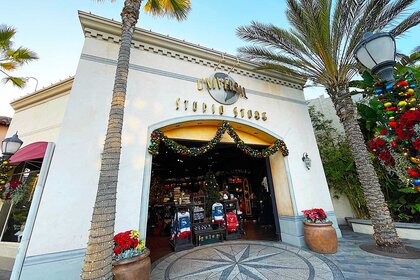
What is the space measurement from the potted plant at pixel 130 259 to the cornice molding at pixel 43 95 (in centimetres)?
572

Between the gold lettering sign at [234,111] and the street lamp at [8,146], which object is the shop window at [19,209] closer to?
the street lamp at [8,146]

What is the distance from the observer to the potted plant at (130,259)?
300 centimetres

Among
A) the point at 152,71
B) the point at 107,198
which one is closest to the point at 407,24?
the point at 152,71

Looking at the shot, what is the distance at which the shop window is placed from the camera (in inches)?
245

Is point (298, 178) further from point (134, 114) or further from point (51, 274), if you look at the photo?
point (51, 274)

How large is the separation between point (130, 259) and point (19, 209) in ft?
21.3

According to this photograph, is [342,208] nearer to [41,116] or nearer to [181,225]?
[181,225]

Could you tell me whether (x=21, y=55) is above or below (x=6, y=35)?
below

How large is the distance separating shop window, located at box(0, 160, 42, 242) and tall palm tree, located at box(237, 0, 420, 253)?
30.9ft

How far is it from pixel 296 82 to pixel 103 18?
804 cm

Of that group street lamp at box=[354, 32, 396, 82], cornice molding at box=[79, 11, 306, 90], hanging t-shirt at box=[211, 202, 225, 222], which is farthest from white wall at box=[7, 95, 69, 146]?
street lamp at box=[354, 32, 396, 82]

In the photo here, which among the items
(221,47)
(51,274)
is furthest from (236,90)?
(51,274)

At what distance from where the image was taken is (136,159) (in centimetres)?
469

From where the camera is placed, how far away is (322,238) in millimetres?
5219
